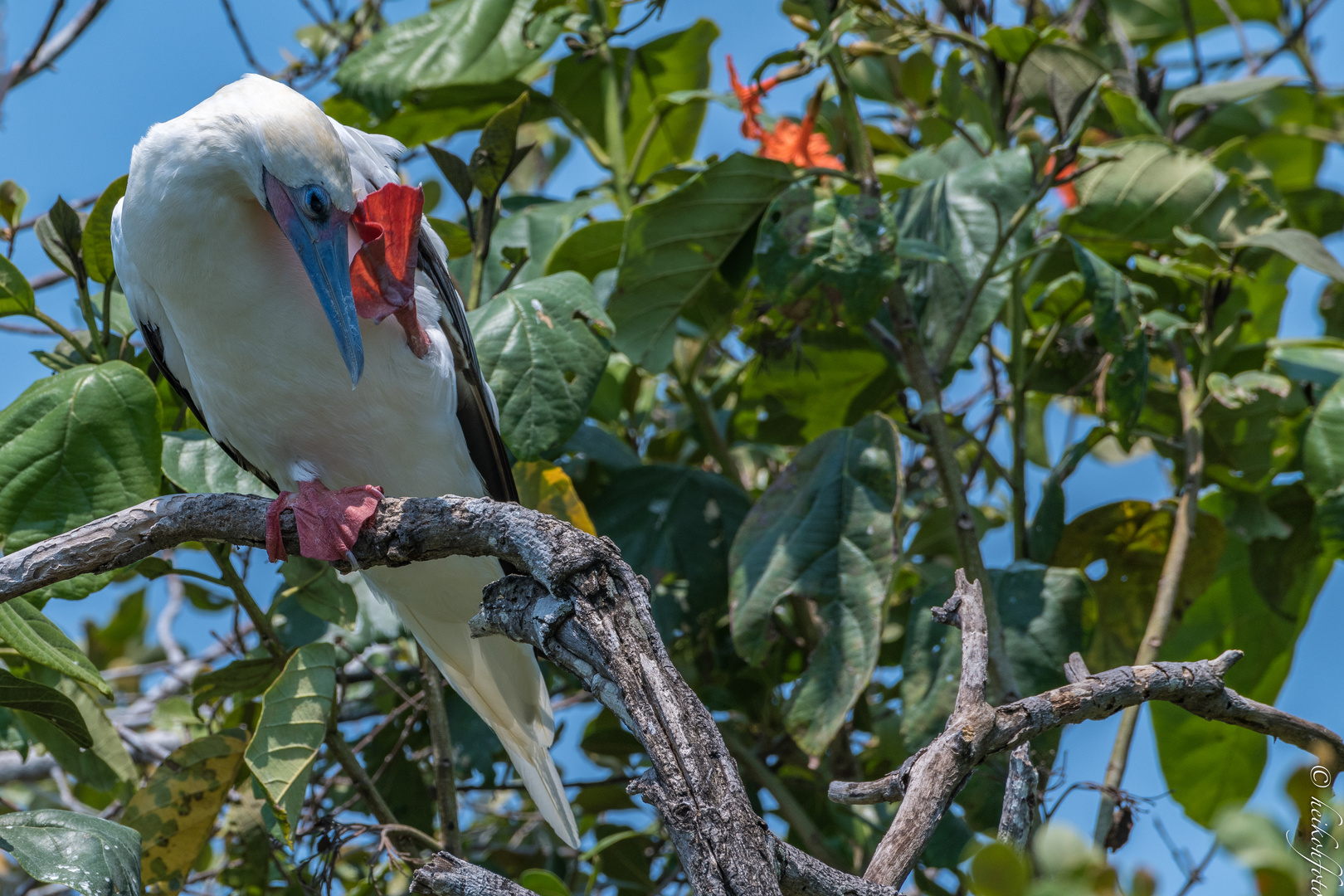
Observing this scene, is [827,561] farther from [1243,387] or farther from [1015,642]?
[1243,387]

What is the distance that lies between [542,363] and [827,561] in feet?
2.70

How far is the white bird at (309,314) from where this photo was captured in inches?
83.2

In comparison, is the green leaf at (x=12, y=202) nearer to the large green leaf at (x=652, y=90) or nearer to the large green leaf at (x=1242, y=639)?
the large green leaf at (x=652, y=90)

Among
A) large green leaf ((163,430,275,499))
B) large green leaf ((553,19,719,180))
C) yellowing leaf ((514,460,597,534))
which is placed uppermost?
large green leaf ((553,19,719,180))

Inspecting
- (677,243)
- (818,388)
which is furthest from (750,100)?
(818,388)

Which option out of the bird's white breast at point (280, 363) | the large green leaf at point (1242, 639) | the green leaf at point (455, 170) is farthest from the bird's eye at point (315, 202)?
the large green leaf at point (1242, 639)

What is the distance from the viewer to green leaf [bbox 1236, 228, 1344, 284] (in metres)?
2.54

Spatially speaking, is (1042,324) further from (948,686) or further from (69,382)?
(69,382)

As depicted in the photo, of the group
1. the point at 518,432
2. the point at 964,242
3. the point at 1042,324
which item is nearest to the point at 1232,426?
the point at 1042,324

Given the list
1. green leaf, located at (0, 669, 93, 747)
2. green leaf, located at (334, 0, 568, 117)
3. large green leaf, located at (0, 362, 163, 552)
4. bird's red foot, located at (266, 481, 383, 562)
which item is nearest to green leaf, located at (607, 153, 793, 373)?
green leaf, located at (334, 0, 568, 117)

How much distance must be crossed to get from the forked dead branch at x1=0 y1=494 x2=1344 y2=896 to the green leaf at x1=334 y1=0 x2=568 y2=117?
162cm

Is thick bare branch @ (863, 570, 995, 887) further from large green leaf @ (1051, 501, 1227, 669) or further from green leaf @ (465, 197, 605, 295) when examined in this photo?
green leaf @ (465, 197, 605, 295)

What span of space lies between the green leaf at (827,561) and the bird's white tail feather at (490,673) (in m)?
0.60

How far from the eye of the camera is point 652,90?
11.5ft
